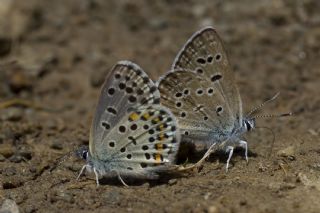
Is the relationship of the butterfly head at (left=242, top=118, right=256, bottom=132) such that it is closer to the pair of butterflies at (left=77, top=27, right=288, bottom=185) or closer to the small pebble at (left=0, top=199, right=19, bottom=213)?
the pair of butterflies at (left=77, top=27, right=288, bottom=185)

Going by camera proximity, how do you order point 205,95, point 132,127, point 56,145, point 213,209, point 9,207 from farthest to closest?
point 56,145
point 205,95
point 132,127
point 9,207
point 213,209

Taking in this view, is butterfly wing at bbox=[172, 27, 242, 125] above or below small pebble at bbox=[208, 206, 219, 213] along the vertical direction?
above

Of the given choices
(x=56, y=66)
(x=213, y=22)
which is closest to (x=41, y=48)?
(x=56, y=66)

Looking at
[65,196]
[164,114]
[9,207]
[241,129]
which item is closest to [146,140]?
[164,114]

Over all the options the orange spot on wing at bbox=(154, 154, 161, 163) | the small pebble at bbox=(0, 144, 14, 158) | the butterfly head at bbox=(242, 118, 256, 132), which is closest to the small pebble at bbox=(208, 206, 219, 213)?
the orange spot on wing at bbox=(154, 154, 161, 163)

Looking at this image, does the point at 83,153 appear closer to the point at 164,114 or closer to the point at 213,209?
the point at 164,114

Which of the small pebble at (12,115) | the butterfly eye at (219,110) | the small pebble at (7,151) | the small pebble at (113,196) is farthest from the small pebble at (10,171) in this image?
the butterfly eye at (219,110)
